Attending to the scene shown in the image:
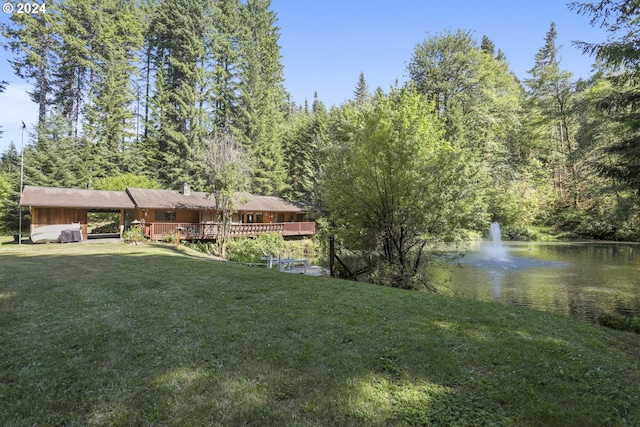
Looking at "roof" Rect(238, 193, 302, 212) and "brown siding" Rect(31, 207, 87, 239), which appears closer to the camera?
"brown siding" Rect(31, 207, 87, 239)

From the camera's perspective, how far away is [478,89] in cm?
2569

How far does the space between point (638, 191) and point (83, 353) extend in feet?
34.8

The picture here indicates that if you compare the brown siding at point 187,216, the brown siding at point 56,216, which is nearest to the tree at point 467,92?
the brown siding at point 187,216

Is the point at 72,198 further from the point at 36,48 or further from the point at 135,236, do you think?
the point at 36,48

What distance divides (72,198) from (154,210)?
4.38m

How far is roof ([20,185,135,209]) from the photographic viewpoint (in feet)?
56.4

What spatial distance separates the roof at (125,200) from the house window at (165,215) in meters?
0.91

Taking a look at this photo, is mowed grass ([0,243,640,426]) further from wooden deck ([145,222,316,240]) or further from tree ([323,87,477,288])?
wooden deck ([145,222,316,240])

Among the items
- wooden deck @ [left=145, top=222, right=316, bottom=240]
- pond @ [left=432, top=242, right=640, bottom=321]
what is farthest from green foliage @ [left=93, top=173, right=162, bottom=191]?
pond @ [left=432, top=242, right=640, bottom=321]

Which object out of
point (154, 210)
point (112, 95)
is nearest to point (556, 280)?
point (154, 210)

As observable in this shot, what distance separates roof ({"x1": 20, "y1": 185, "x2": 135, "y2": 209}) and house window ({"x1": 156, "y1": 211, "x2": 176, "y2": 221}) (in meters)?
2.00

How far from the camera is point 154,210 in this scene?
21.6m

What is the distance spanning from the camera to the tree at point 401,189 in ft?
35.9

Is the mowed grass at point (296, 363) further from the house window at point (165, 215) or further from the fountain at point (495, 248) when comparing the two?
the house window at point (165, 215)
